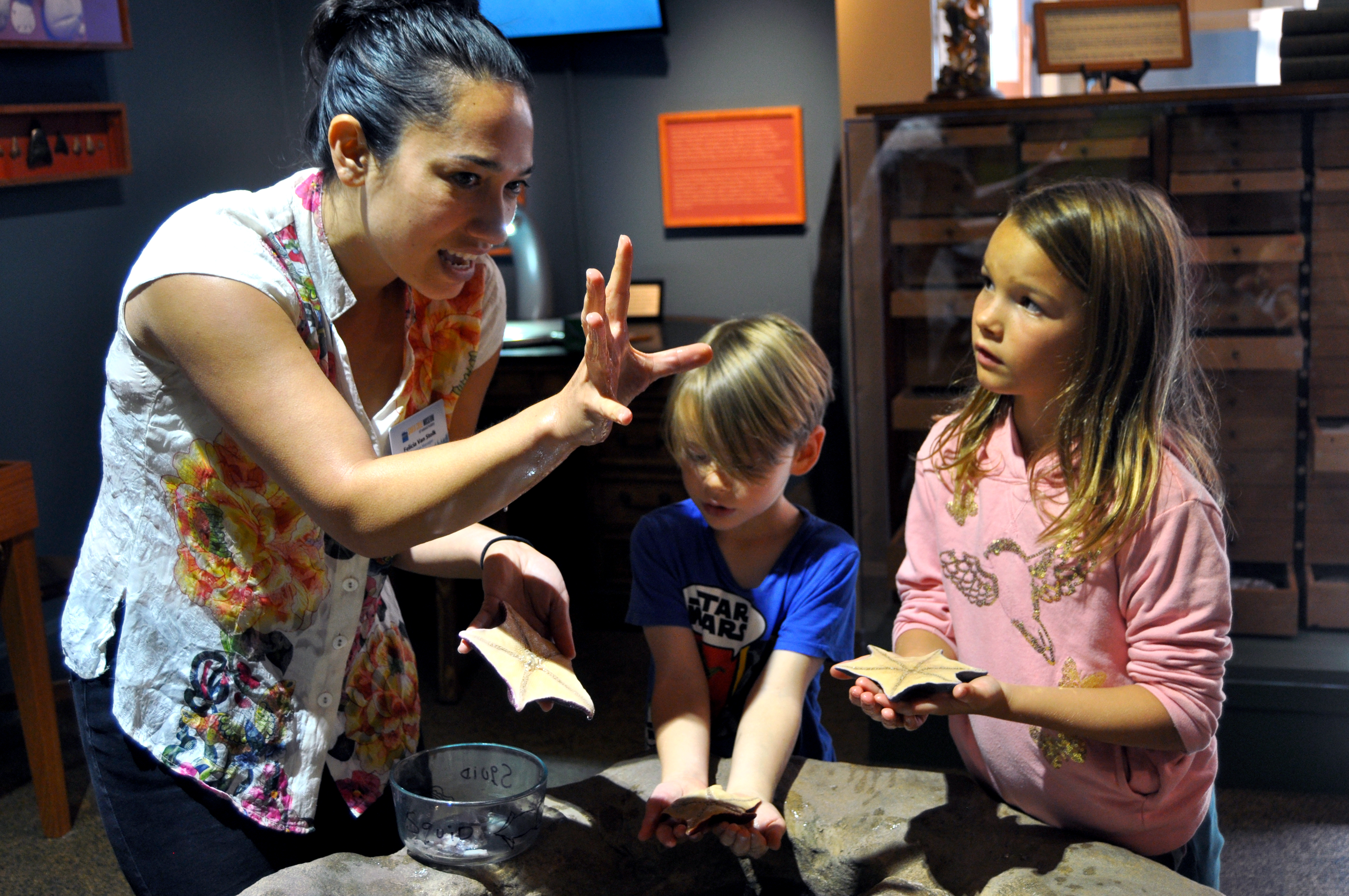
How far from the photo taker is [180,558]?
122 cm

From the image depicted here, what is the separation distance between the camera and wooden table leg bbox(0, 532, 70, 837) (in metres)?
2.40

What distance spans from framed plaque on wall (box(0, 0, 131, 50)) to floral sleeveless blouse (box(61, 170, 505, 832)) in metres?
1.82

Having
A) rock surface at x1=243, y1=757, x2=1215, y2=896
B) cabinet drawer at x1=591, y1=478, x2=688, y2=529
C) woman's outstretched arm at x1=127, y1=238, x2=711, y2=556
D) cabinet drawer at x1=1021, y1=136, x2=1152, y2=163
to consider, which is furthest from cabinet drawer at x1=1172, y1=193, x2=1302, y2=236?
woman's outstretched arm at x1=127, y1=238, x2=711, y2=556

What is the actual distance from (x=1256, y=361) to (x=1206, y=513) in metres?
1.29

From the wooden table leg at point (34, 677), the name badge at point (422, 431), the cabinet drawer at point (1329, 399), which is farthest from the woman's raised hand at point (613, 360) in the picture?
the wooden table leg at point (34, 677)

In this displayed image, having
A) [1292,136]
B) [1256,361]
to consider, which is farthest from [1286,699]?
[1292,136]

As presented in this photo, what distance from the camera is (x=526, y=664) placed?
119 cm

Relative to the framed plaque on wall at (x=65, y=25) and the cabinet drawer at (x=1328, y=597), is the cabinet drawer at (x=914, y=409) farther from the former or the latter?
the framed plaque on wall at (x=65, y=25)

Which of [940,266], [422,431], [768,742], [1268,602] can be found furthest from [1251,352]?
[422,431]

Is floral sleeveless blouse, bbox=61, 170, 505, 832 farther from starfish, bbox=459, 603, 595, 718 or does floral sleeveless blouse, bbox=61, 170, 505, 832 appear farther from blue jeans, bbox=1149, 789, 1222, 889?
blue jeans, bbox=1149, 789, 1222, 889

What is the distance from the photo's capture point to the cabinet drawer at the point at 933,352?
95.0 inches

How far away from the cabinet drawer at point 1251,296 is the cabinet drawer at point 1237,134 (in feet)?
0.77

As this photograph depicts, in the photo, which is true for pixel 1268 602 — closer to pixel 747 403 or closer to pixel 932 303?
pixel 932 303

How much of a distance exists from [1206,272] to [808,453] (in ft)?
3.91
